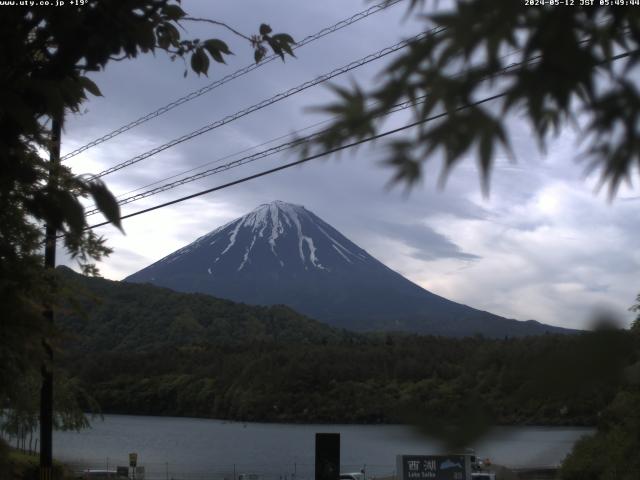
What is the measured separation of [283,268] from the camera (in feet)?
235

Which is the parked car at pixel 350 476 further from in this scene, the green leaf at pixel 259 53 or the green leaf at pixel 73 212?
the green leaf at pixel 73 212

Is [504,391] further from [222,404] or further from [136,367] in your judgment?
[136,367]

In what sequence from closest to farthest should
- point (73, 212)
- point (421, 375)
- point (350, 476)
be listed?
point (421, 375), point (73, 212), point (350, 476)

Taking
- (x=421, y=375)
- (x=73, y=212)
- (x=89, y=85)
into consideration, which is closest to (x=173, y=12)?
(x=89, y=85)

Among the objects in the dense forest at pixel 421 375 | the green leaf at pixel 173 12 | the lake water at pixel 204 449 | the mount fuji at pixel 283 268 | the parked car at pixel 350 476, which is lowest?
the lake water at pixel 204 449

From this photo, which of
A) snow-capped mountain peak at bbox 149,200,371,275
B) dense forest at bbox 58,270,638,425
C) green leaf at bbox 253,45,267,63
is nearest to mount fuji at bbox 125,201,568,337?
snow-capped mountain peak at bbox 149,200,371,275

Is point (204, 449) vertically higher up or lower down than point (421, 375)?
lower down

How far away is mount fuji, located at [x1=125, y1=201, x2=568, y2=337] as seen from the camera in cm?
3184

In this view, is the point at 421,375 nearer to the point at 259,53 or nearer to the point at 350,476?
the point at 259,53

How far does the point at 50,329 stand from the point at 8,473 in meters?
0.90

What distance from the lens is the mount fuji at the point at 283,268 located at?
3184 centimetres

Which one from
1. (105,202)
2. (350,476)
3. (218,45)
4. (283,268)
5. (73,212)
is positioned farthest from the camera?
(283,268)

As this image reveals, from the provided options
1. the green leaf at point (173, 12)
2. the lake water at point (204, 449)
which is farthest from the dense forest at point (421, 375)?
the lake water at point (204, 449)

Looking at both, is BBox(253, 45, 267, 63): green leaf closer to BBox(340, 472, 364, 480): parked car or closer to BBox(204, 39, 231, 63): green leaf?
BBox(204, 39, 231, 63): green leaf
